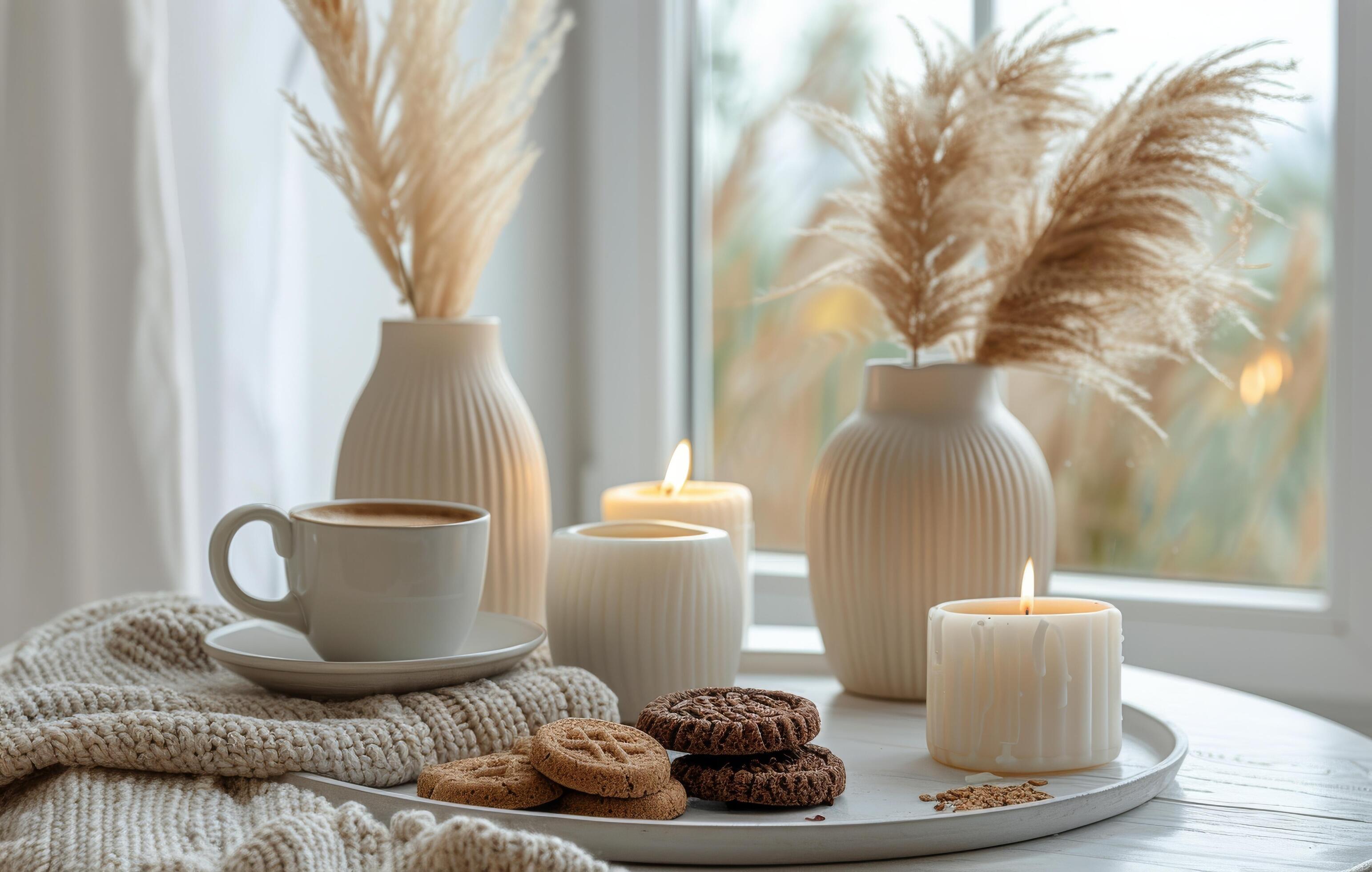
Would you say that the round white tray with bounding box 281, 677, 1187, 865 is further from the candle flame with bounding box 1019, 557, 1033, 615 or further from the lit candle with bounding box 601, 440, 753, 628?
the lit candle with bounding box 601, 440, 753, 628

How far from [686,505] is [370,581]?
0.86 feet

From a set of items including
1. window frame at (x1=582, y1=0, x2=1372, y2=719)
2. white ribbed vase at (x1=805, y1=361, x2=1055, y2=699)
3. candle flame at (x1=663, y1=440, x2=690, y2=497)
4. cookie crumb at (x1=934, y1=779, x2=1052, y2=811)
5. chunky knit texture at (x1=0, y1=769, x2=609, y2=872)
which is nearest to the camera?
chunky knit texture at (x1=0, y1=769, x2=609, y2=872)

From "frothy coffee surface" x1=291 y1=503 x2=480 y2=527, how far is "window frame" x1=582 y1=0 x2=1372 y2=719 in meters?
0.30

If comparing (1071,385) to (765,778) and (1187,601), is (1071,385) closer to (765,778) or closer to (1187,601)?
(1187,601)

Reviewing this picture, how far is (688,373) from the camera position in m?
1.66

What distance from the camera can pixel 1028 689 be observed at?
0.62 meters

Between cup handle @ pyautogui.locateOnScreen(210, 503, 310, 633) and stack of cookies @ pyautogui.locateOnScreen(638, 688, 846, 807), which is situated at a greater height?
cup handle @ pyautogui.locateOnScreen(210, 503, 310, 633)

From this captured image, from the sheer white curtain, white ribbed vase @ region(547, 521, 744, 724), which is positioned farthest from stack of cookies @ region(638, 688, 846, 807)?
the sheer white curtain

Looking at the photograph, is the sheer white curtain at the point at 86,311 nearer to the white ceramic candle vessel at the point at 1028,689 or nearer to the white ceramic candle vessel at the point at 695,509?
the white ceramic candle vessel at the point at 695,509

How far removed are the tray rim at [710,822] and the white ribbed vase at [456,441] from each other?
0.29 meters

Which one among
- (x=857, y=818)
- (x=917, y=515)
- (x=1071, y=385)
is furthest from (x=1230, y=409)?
(x=857, y=818)

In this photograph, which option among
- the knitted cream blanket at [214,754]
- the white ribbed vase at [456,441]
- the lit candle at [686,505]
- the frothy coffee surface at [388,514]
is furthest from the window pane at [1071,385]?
the knitted cream blanket at [214,754]

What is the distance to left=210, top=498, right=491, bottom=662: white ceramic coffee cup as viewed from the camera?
67cm

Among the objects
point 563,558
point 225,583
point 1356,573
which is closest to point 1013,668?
point 563,558
